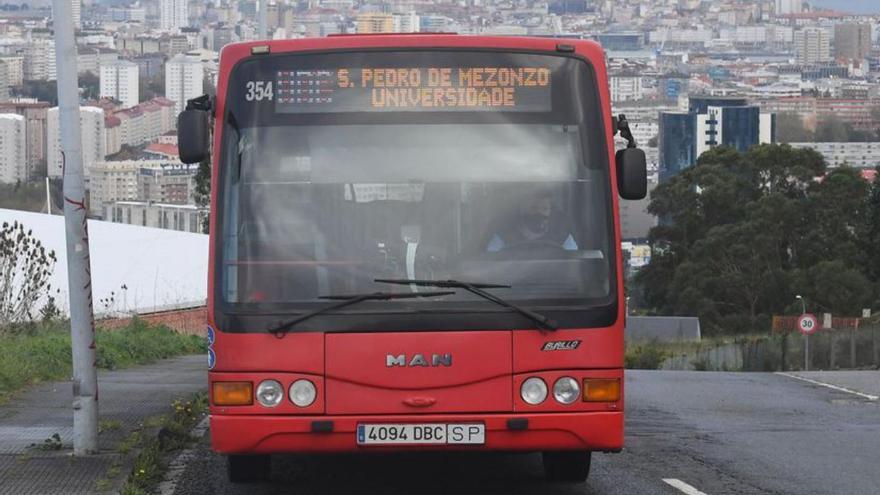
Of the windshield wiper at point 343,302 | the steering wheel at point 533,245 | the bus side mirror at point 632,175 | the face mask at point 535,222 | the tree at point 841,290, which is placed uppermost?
the bus side mirror at point 632,175

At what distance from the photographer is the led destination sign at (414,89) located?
962cm

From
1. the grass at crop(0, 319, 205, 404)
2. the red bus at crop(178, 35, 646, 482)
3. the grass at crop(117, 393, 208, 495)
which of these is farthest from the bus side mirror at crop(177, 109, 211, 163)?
the grass at crop(0, 319, 205, 404)

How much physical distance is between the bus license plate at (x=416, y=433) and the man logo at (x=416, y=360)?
0.94ft

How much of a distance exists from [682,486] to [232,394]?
8.99 feet

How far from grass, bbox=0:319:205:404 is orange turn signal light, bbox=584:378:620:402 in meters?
6.46

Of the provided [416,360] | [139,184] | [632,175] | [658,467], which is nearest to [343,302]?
[416,360]

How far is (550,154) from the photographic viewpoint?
962 cm

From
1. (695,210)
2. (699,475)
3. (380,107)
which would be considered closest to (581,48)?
(380,107)

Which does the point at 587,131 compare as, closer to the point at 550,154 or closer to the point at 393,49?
the point at 550,154

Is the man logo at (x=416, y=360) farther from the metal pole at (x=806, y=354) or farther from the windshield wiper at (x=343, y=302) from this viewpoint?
the metal pole at (x=806, y=354)

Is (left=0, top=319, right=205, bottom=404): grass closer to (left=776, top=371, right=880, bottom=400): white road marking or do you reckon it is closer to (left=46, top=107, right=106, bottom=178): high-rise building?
(left=776, top=371, right=880, bottom=400): white road marking

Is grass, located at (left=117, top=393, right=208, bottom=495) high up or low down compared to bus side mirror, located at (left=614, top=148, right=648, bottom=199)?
down

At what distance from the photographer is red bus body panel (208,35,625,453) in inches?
366

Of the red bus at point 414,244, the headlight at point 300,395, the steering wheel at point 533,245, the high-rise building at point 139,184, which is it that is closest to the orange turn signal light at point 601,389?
the red bus at point 414,244
